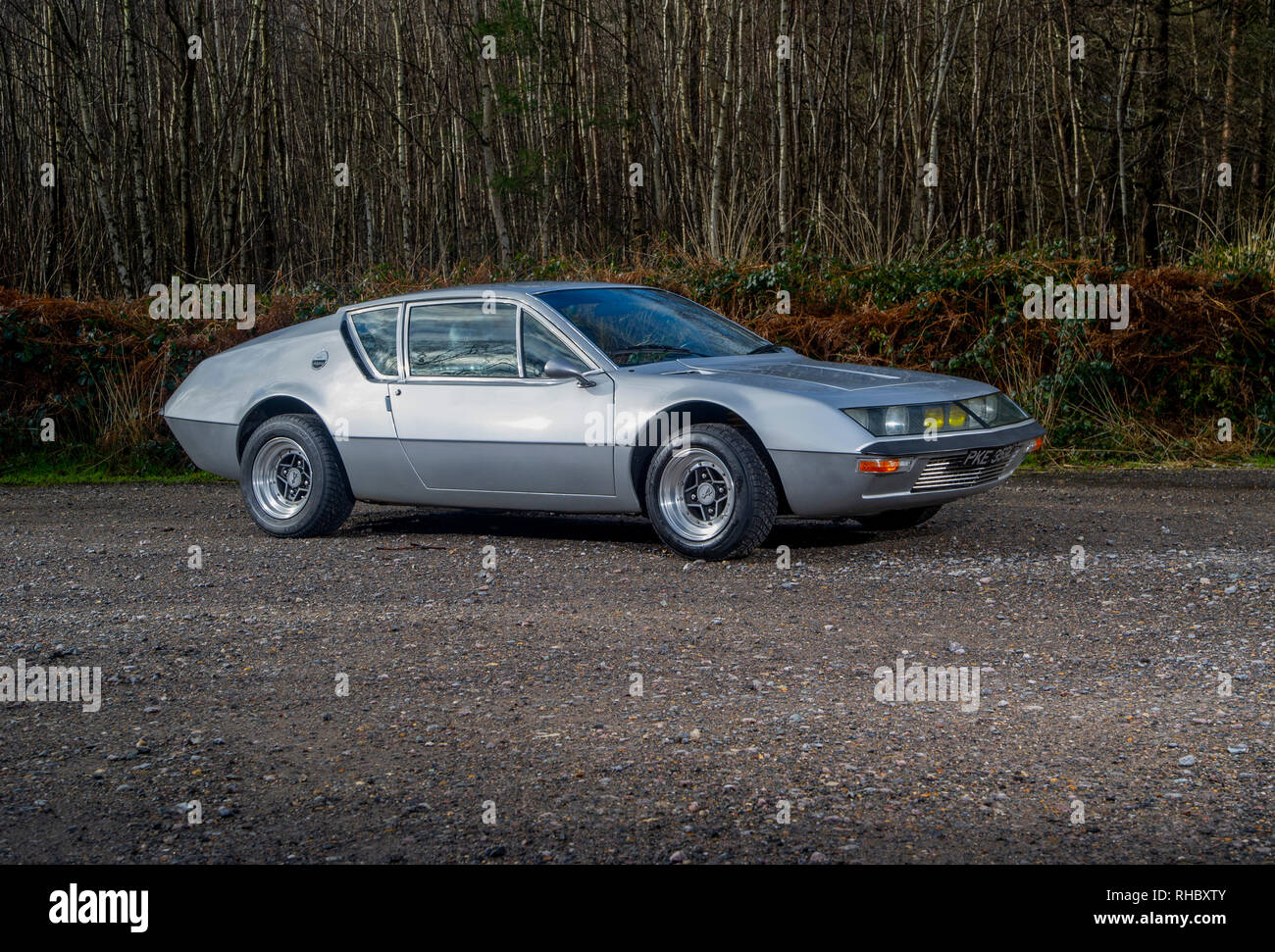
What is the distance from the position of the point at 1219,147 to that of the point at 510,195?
1006 centimetres

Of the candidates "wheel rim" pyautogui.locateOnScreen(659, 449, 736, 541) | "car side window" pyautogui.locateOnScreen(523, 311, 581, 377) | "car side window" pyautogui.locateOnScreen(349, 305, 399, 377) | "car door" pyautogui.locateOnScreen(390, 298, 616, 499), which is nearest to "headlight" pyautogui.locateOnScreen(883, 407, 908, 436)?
"wheel rim" pyautogui.locateOnScreen(659, 449, 736, 541)

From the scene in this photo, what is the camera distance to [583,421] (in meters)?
7.05

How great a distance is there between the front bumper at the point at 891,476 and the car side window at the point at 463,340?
67.8 inches

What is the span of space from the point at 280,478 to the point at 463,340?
59.2 inches

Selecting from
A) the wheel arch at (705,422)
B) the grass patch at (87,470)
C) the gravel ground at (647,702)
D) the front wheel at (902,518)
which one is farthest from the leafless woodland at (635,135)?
the gravel ground at (647,702)

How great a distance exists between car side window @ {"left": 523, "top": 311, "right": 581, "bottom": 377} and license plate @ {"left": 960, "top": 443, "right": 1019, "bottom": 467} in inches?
83.0

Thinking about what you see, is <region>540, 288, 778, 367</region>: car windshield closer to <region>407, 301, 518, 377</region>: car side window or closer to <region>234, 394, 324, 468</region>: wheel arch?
<region>407, 301, 518, 377</region>: car side window

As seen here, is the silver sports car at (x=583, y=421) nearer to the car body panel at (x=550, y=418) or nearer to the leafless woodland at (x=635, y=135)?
the car body panel at (x=550, y=418)

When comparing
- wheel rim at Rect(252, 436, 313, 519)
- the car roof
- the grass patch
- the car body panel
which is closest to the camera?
the car body panel

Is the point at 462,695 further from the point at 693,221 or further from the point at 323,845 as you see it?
the point at 693,221

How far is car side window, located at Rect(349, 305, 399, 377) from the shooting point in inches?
307

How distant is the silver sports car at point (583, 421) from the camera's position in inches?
260

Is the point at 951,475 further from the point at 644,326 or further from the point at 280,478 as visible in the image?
the point at 280,478

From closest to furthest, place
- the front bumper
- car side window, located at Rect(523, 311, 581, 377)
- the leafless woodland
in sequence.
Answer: the front bumper < car side window, located at Rect(523, 311, 581, 377) < the leafless woodland
